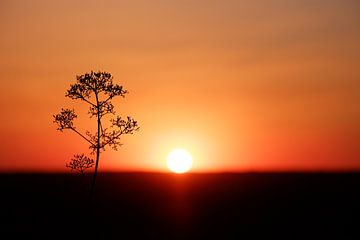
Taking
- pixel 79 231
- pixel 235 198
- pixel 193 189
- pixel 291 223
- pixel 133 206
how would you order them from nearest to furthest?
pixel 79 231 < pixel 291 223 < pixel 133 206 < pixel 235 198 < pixel 193 189

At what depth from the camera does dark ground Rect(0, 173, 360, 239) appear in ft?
130

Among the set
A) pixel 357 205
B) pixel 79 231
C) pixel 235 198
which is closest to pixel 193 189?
pixel 235 198

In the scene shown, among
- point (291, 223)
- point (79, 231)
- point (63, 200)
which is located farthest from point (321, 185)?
point (79, 231)

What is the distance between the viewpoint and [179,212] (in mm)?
46344

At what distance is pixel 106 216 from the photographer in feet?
142

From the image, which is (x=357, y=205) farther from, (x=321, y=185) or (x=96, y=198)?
(x=96, y=198)

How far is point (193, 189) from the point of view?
63906 mm

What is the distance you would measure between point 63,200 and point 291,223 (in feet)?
57.8

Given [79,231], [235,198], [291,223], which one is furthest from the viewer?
[235,198]

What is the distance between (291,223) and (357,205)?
8.60m

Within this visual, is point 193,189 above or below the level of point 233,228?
above

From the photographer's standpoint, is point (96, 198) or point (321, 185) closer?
point (96, 198)

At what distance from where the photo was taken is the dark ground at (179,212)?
3966cm

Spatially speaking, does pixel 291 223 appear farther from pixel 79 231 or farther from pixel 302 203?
pixel 79 231
